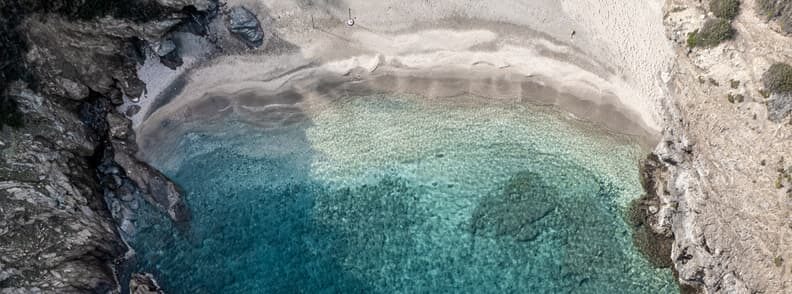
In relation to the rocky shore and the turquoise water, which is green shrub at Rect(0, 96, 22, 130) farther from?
the turquoise water

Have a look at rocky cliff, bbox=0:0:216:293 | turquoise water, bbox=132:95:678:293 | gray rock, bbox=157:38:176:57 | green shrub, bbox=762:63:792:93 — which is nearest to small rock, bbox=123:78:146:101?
rocky cliff, bbox=0:0:216:293

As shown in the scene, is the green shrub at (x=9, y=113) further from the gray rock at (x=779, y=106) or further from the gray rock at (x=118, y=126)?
the gray rock at (x=779, y=106)

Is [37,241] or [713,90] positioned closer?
[37,241]

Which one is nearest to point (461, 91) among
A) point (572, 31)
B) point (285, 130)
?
point (572, 31)

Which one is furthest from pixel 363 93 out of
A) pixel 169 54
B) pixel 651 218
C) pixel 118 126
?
pixel 651 218

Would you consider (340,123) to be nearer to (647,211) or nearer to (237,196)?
(237,196)

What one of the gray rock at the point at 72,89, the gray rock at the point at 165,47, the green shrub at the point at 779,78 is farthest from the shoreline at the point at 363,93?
the green shrub at the point at 779,78

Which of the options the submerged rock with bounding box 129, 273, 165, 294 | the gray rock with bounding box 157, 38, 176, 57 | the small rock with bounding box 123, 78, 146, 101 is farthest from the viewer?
the small rock with bounding box 123, 78, 146, 101
